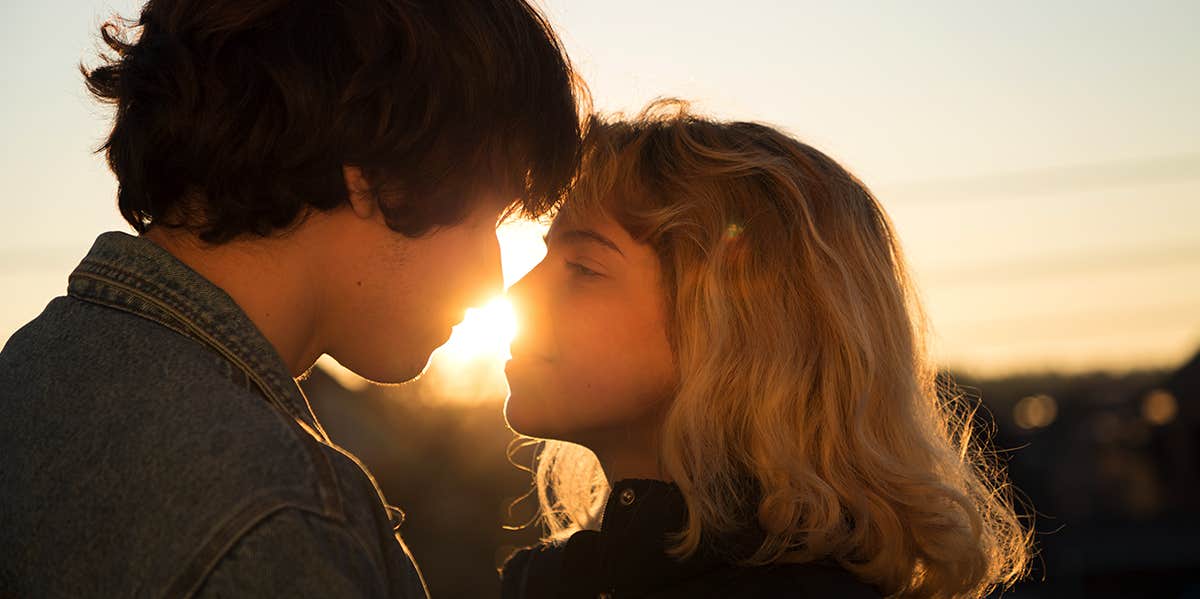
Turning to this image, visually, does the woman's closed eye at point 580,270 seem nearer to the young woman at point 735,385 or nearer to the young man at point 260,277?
the young woman at point 735,385

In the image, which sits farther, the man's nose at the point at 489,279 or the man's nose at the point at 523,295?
the man's nose at the point at 523,295

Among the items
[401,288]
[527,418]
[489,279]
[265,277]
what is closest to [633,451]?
[527,418]

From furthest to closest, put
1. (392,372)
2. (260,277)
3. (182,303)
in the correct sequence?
(392,372) < (260,277) < (182,303)

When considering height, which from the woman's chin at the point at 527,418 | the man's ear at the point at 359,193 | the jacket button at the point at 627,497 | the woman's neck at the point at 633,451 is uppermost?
the man's ear at the point at 359,193

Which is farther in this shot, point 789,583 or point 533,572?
point 533,572

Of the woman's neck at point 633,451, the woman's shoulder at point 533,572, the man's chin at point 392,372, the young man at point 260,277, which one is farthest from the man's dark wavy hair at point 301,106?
the woman's shoulder at point 533,572

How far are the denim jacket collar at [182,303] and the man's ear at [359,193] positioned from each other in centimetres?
47

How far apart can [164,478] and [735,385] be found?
6.18 feet

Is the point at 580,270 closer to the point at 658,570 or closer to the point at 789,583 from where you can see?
the point at 658,570

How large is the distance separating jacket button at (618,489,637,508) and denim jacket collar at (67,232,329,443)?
119cm

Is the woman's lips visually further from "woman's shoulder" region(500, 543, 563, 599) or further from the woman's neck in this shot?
"woman's shoulder" region(500, 543, 563, 599)

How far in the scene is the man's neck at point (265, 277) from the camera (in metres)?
2.31

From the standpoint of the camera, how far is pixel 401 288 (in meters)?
2.64

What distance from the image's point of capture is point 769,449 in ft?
10.7
